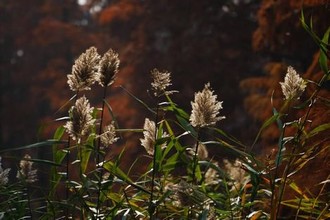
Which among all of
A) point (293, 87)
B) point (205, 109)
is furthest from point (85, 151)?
point (293, 87)

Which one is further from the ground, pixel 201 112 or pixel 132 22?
pixel 132 22

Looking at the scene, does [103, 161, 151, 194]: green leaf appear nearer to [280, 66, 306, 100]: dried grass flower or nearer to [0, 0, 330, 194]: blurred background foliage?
[280, 66, 306, 100]: dried grass flower

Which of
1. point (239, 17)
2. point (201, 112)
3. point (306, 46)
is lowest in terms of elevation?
point (201, 112)

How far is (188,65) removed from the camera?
11023mm

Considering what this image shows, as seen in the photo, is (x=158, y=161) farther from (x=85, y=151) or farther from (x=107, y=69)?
(x=107, y=69)

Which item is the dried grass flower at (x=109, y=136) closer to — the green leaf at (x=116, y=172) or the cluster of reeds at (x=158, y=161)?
the cluster of reeds at (x=158, y=161)

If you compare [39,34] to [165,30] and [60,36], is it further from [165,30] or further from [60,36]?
[165,30]

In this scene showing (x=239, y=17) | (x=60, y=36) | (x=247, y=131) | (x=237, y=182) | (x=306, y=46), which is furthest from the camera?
(x=60, y=36)

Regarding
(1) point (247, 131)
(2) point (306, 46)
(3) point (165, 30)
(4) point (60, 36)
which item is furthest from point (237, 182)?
(4) point (60, 36)

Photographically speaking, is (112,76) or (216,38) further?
(216,38)

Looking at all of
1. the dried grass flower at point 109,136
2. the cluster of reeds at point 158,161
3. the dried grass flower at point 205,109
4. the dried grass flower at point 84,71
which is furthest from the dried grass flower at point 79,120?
the dried grass flower at point 205,109

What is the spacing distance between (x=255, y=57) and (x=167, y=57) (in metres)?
1.51

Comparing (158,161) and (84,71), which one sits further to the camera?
(158,161)

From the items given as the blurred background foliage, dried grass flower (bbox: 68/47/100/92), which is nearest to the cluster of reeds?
dried grass flower (bbox: 68/47/100/92)
